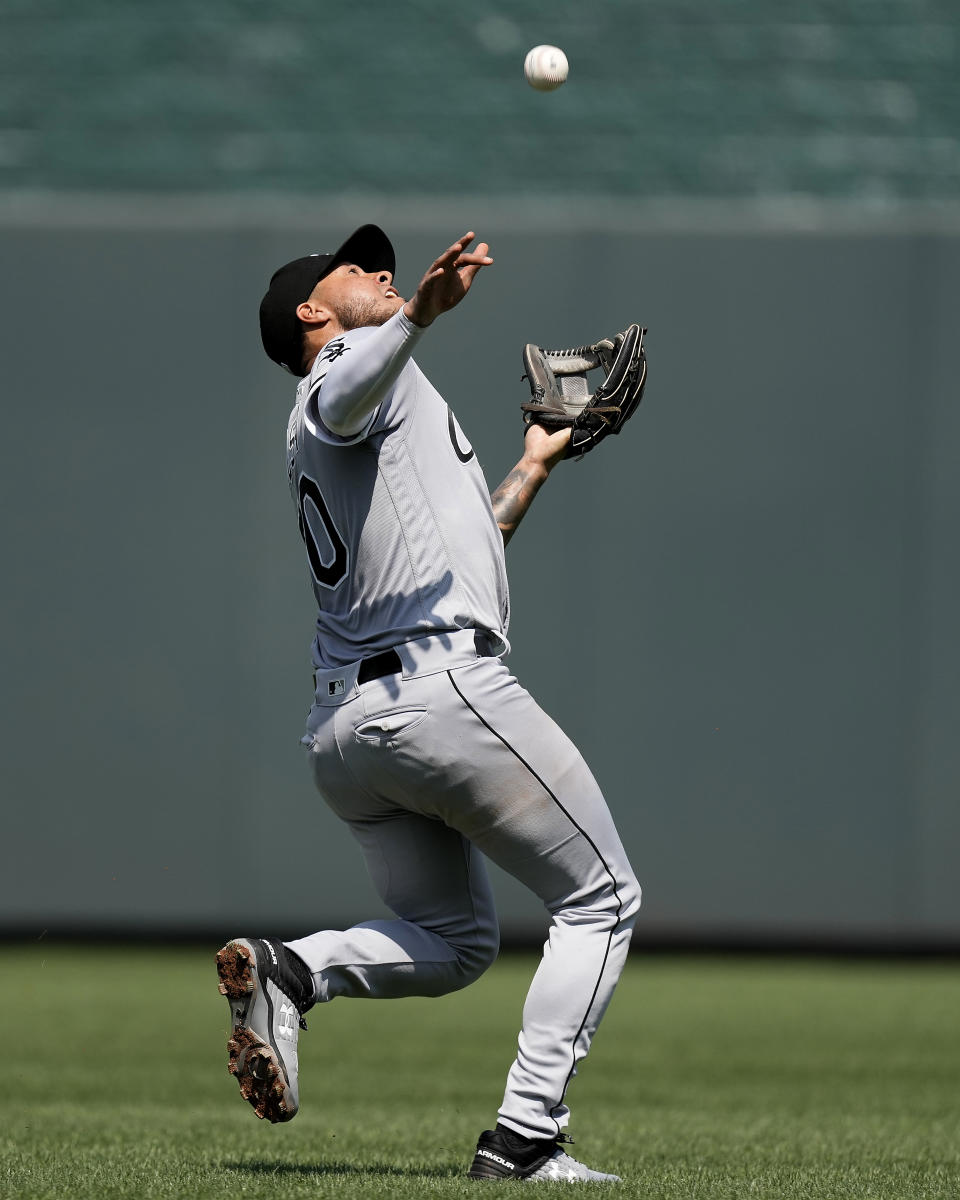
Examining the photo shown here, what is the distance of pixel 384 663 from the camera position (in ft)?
11.8

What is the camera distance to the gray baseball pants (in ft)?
11.5

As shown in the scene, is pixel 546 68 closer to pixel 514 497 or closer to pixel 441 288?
pixel 514 497

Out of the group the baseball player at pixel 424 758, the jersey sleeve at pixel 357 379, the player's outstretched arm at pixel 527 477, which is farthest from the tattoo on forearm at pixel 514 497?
the jersey sleeve at pixel 357 379

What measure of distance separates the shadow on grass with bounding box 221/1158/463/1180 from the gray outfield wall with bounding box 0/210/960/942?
437 cm

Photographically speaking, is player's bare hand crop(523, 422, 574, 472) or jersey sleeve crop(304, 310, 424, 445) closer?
jersey sleeve crop(304, 310, 424, 445)

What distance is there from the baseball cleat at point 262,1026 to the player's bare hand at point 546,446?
145 cm

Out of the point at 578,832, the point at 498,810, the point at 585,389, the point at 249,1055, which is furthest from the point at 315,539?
the point at 249,1055

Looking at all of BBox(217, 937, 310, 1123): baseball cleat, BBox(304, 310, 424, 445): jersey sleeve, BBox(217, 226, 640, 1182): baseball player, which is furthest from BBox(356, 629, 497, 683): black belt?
BBox(217, 937, 310, 1123): baseball cleat

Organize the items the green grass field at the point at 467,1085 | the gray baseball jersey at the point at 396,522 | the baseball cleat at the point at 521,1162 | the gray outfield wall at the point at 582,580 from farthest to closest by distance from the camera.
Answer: the gray outfield wall at the point at 582,580 < the green grass field at the point at 467,1085 < the gray baseball jersey at the point at 396,522 < the baseball cleat at the point at 521,1162

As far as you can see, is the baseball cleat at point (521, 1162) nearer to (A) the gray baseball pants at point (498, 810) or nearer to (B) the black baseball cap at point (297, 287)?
(A) the gray baseball pants at point (498, 810)

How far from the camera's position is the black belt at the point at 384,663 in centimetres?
358

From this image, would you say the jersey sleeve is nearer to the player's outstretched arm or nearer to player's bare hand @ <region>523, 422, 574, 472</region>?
the player's outstretched arm

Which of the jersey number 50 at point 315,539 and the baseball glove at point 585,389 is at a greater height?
the baseball glove at point 585,389

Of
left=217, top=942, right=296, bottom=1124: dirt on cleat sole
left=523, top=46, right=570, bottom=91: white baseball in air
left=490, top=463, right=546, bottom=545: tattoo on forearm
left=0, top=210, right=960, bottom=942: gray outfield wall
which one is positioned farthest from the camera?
left=0, top=210, right=960, bottom=942: gray outfield wall
